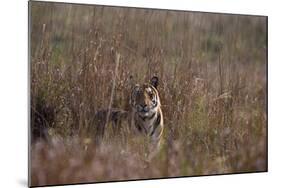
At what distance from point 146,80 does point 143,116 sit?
32cm

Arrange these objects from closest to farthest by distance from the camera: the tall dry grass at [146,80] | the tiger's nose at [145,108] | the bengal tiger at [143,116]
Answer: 1. the tall dry grass at [146,80]
2. the bengal tiger at [143,116]
3. the tiger's nose at [145,108]

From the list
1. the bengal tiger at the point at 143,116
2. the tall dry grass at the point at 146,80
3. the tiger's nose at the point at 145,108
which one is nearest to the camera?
the tall dry grass at the point at 146,80

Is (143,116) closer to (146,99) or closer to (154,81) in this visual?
(146,99)

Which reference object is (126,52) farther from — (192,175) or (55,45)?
(192,175)

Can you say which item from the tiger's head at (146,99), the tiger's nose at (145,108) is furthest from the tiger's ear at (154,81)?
the tiger's nose at (145,108)

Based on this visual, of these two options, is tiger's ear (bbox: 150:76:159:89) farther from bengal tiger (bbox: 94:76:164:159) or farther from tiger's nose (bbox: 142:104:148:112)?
tiger's nose (bbox: 142:104:148:112)

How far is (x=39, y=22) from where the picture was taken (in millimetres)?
4570

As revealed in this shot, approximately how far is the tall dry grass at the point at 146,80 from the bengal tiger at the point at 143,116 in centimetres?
6

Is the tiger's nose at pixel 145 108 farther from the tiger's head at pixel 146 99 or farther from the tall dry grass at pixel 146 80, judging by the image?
the tall dry grass at pixel 146 80

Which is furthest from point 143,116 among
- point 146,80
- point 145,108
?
point 146,80

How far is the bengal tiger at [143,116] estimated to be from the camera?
188 inches

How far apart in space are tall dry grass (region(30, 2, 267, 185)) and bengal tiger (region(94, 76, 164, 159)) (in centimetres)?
6

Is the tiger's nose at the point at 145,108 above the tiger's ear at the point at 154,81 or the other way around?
the other way around

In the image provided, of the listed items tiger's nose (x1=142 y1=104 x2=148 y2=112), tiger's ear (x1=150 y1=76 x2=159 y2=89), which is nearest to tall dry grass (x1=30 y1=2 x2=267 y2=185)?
tiger's ear (x1=150 y1=76 x2=159 y2=89)
